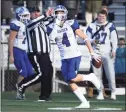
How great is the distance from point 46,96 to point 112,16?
7.61 metres

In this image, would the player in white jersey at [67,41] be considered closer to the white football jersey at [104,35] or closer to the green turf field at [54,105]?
the green turf field at [54,105]

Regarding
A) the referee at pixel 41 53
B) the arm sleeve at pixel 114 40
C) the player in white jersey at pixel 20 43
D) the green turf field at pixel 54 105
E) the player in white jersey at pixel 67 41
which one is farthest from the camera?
the arm sleeve at pixel 114 40

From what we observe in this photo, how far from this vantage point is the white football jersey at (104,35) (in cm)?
1636

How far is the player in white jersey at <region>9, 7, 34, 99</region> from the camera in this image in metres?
16.0

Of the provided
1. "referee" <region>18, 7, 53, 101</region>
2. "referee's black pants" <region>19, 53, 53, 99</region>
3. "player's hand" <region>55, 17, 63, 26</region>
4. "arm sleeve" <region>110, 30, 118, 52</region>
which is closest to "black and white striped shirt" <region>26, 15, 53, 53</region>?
"referee" <region>18, 7, 53, 101</region>

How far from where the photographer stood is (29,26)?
15.5 metres

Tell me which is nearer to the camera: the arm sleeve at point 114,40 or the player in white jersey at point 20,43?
the player in white jersey at point 20,43

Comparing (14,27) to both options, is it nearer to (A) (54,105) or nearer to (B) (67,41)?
(B) (67,41)

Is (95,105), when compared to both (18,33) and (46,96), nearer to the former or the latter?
(46,96)

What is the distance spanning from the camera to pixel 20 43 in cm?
1623

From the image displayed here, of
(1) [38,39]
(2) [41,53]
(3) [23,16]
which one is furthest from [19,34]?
(2) [41,53]

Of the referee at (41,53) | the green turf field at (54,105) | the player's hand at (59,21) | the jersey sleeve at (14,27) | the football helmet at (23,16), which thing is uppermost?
the player's hand at (59,21)

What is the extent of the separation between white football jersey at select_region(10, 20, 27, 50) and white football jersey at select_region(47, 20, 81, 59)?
1.87m

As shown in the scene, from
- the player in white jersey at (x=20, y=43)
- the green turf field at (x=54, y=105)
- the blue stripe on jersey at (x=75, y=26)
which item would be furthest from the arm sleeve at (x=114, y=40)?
the blue stripe on jersey at (x=75, y=26)
